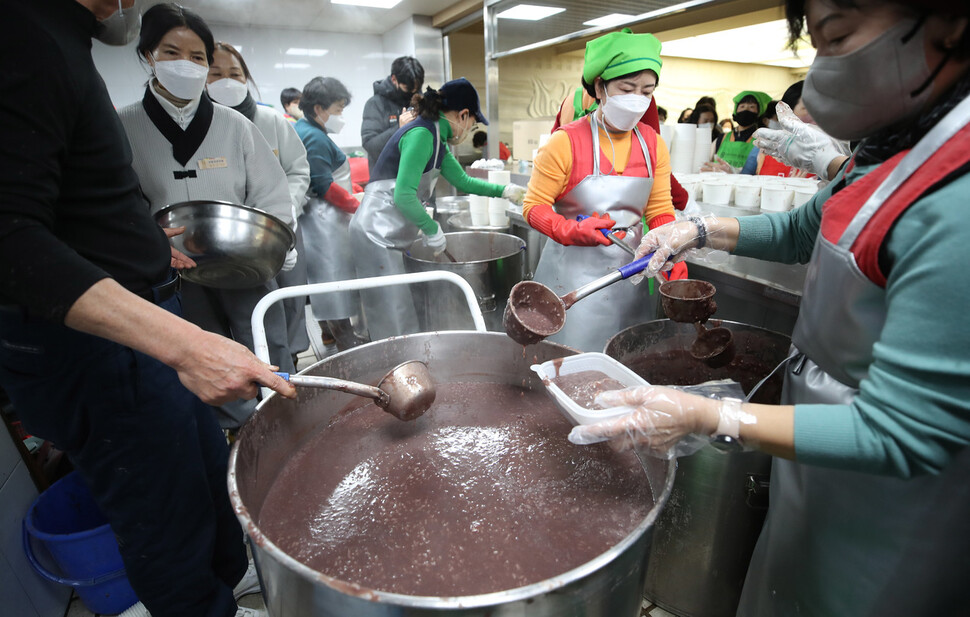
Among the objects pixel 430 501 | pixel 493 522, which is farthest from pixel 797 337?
pixel 430 501

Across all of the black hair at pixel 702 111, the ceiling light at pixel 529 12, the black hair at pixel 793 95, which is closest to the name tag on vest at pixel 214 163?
the black hair at pixel 793 95

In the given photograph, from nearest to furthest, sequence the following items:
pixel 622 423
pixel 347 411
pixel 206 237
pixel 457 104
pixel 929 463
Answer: pixel 929 463
pixel 622 423
pixel 347 411
pixel 206 237
pixel 457 104

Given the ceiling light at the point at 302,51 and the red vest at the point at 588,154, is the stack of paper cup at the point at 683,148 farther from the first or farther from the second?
the ceiling light at the point at 302,51

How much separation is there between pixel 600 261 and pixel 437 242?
1.22 metres

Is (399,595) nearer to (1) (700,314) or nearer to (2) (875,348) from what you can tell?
(2) (875,348)

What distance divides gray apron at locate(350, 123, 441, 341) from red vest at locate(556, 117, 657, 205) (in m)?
1.29

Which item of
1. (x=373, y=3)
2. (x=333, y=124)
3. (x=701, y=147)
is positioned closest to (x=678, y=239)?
(x=701, y=147)

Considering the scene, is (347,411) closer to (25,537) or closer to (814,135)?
(25,537)

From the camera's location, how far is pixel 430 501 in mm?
1049

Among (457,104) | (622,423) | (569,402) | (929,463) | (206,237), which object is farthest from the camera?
(457,104)

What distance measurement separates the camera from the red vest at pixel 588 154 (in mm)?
1994

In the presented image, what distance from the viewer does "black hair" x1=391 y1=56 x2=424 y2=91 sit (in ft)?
12.1

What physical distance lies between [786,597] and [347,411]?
122 cm

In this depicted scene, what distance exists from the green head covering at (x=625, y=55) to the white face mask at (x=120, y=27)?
5.13ft
